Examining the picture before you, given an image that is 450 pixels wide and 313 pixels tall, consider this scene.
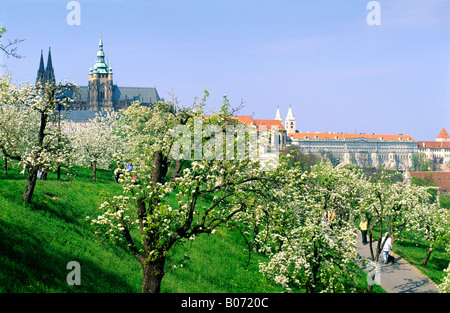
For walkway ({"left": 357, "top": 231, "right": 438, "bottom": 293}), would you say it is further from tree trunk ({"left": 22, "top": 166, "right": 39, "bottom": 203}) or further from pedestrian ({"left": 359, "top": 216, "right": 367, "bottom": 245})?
tree trunk ({"left": 22, "top": 166, "right": 39, "bottom": 203})

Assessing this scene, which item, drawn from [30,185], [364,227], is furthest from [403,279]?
[30,185]

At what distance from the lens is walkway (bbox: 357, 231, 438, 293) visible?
25.2 metres

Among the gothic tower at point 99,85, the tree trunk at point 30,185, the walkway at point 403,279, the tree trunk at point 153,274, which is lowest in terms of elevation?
the walkway at point 403,279

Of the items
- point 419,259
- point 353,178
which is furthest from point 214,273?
point 419,259

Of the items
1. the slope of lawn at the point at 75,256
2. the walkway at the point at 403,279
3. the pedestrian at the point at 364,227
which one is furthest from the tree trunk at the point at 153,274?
the pedestrian at the point at 364,227

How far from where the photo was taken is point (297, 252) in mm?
18469

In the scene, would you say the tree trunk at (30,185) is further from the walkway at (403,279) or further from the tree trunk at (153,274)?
the walkway at (403,279)

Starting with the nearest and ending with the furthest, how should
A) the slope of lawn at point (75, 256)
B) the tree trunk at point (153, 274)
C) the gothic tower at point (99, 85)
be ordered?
the tree trunk at point (153, 274)
the slope of lawn at point (75, 256)
the gothic tower at point (99, 85)

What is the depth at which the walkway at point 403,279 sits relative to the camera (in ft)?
82.5

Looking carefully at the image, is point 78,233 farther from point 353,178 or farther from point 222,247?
point 353,178

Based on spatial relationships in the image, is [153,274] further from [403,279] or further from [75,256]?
[403,279]

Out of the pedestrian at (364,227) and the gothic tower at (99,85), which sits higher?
the gothic tower at (99,85)

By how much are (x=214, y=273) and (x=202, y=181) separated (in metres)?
8.79

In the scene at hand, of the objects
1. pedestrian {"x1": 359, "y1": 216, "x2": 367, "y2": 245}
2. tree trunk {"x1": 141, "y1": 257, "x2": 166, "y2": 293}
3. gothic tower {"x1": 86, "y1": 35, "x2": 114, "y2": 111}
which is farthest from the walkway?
gothic tower {"x1": 86, "y1": 35, "x2": 114, "y2": 111}
